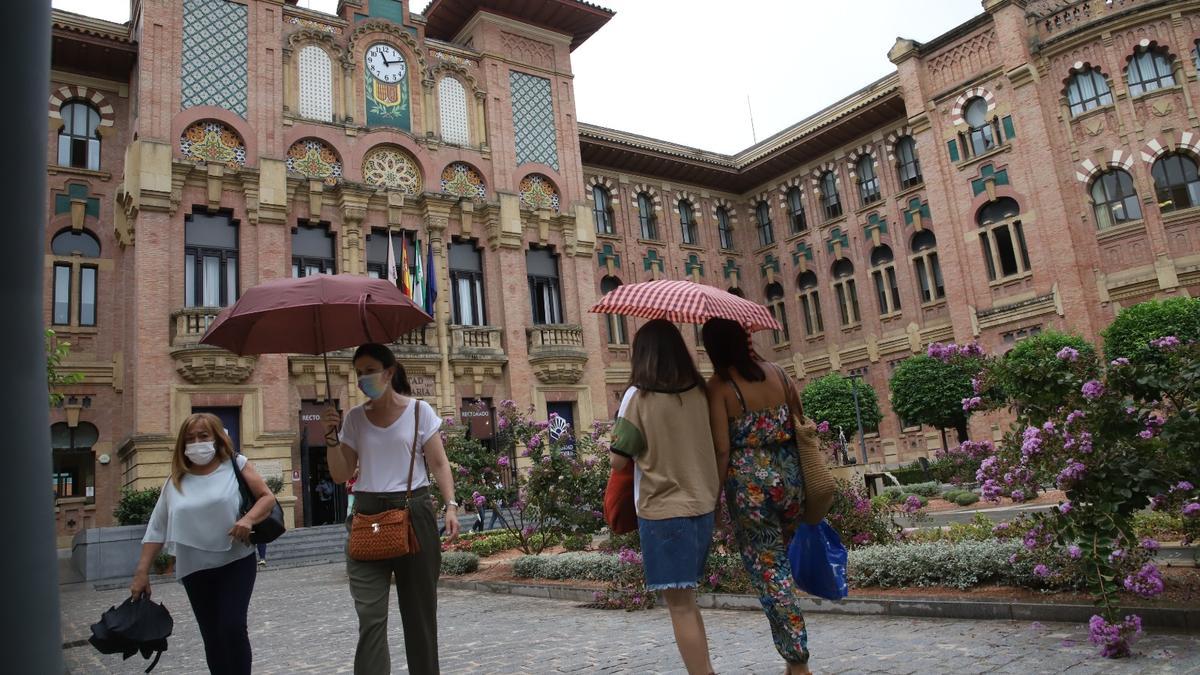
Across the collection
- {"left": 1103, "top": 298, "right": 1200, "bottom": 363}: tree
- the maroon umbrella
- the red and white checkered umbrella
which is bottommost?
the red and white checkered umbrella

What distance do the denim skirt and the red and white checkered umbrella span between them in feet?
3.29

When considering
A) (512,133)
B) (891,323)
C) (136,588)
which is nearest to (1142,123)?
(891,323)

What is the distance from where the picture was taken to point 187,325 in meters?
21.2

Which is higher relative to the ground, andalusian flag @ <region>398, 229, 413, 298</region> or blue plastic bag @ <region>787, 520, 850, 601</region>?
andalusian flag @ <region>398, 229, 413, 298</region>

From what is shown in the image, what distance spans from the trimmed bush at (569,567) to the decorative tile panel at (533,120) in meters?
19.5

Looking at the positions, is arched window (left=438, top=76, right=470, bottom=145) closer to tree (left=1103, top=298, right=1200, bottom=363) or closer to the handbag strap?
tree (left=1103, top=298, right=1200, bottom=363)

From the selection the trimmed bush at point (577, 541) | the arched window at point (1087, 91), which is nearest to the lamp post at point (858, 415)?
the arched window at point (1087, 91)

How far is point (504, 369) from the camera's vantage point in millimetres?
26562

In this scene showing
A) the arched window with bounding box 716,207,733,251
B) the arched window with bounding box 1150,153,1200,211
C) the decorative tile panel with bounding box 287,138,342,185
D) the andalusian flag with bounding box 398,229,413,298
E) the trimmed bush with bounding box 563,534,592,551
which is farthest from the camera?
the arched window with bounding box 716,207,733,251

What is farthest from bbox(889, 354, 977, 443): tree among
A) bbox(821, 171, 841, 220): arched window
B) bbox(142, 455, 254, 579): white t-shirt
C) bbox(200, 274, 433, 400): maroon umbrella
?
bbox(142, 455, 254, 579): white t-shirt

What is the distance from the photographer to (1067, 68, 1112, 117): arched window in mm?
26219

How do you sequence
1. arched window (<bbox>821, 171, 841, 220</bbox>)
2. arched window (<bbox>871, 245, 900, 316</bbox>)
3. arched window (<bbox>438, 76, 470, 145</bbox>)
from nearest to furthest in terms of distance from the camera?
1. arched window (<bbox>438, 76, 470, 145</bbox>)
2. arched window (<bbox>871, 245, 900, 316</bbox>)
3. arched window (<bbox>821, 171, 841, 220</bbox>)

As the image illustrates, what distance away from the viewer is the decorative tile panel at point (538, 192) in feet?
93.6

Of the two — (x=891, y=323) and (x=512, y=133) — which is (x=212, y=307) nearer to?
(x=512, y=133)
